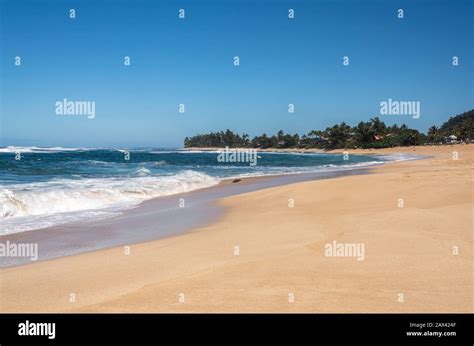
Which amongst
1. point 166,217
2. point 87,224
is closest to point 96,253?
point 87,224

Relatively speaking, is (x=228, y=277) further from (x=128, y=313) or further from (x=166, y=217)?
(x=166, y=217)

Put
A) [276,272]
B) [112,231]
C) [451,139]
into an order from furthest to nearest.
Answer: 1. [451,139]
2. [112,231]
3. [276,272]

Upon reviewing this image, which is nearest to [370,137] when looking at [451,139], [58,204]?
[451,139]

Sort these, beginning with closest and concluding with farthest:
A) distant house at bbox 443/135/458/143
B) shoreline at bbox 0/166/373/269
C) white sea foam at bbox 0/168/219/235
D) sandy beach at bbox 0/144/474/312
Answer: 1. sandy beach at bbox 0/144/474/312
2. shoreline at bbox 0/166/373/269
3. white sea foam at bbox 0/168/219/235
4. distant house at bbox 443/135/458/143

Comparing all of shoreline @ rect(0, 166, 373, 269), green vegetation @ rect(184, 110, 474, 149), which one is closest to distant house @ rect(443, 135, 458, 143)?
green vegetation @ rect(184, 110, 474, 149)

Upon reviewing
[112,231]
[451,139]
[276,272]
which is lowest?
[112,231]

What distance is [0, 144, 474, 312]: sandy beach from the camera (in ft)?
13.2

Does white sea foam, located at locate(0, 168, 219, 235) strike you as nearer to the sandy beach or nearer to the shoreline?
the shoreline

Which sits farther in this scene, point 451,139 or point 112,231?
point 451,139

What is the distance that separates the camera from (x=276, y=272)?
501 cm

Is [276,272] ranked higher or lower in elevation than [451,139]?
lower

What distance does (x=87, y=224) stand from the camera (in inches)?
387

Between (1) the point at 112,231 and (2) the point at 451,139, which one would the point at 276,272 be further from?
(2) the point at 451,139
